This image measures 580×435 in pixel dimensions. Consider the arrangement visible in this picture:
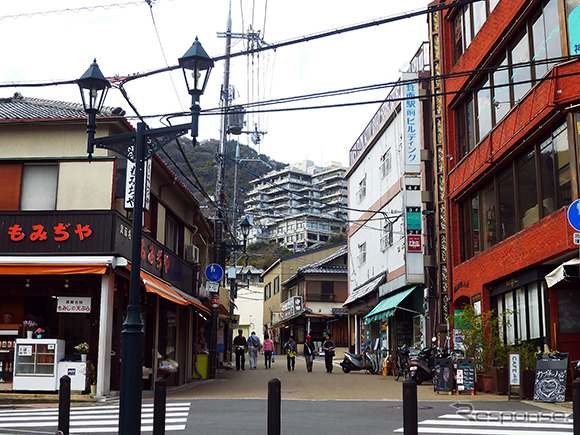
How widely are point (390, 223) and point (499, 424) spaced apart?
21.6 m

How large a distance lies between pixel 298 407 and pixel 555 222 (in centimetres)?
722

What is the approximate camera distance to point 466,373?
17719 millimetres

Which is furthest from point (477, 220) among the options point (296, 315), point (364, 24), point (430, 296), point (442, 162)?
point (296, 315)

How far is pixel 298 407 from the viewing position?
47.6ft

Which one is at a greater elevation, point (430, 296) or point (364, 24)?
point (364, 24)

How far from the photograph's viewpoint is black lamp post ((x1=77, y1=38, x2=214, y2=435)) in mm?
8297

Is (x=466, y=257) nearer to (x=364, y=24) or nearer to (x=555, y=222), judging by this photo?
(x=555, y=222)

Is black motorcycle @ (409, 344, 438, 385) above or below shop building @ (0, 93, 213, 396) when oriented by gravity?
below

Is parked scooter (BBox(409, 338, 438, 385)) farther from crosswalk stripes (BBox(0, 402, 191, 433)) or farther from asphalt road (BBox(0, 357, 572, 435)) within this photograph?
crosswalk stripes (BBox(0, 402, 191, 433))

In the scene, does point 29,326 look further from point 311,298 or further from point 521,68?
point 311,298

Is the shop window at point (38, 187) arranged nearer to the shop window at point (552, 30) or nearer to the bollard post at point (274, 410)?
the bollard post at point (274, 410)

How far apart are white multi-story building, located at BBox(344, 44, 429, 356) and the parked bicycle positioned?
293cm

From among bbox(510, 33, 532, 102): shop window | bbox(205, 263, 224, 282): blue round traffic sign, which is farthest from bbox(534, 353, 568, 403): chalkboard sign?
bbox(205, 263, 224, 282): blue round traffic sign

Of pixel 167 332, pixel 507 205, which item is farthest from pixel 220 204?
pixel 507 205
